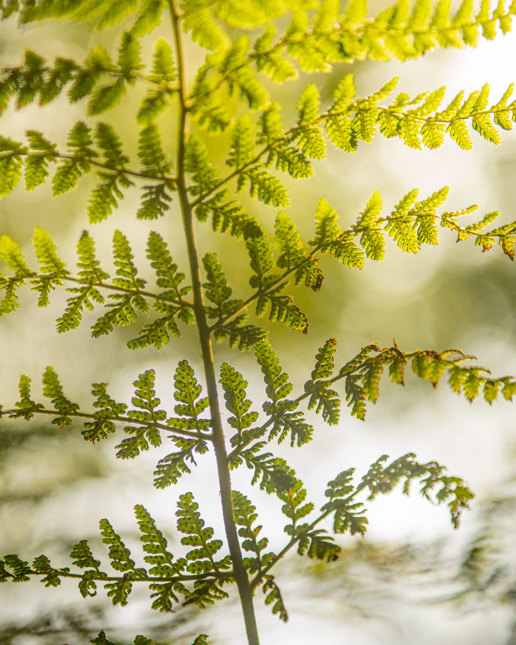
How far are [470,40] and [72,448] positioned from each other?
5.65m

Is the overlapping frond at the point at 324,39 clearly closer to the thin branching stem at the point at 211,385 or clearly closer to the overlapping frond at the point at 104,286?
the thin branching stem at the point at 211,385

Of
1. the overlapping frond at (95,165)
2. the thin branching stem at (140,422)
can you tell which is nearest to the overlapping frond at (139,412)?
the thin branching stem at (140,422)

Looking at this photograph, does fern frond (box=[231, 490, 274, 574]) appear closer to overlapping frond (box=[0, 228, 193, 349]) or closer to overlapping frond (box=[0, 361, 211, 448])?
overlapping frond (box=[0, 361, 211, 448])

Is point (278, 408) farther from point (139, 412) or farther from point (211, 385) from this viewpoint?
point (139, 412)

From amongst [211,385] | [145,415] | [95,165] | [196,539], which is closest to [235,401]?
[211,385]

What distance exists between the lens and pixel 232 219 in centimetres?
154

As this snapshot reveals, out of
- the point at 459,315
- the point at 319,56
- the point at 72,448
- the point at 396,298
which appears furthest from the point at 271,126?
the point at 459,315

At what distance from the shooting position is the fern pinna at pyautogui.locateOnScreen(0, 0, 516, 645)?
142 cm

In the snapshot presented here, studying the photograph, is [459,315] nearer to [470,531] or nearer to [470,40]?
[470,531]

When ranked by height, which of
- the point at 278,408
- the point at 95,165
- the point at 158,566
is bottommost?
the point at 158,566

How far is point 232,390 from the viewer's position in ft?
5.30

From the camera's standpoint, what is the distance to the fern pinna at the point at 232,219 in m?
1.42

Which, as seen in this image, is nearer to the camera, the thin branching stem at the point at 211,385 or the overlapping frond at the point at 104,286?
the thin branching stem at the point at 211,385

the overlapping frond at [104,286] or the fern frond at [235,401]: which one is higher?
the overlapping frond at [104,286]
